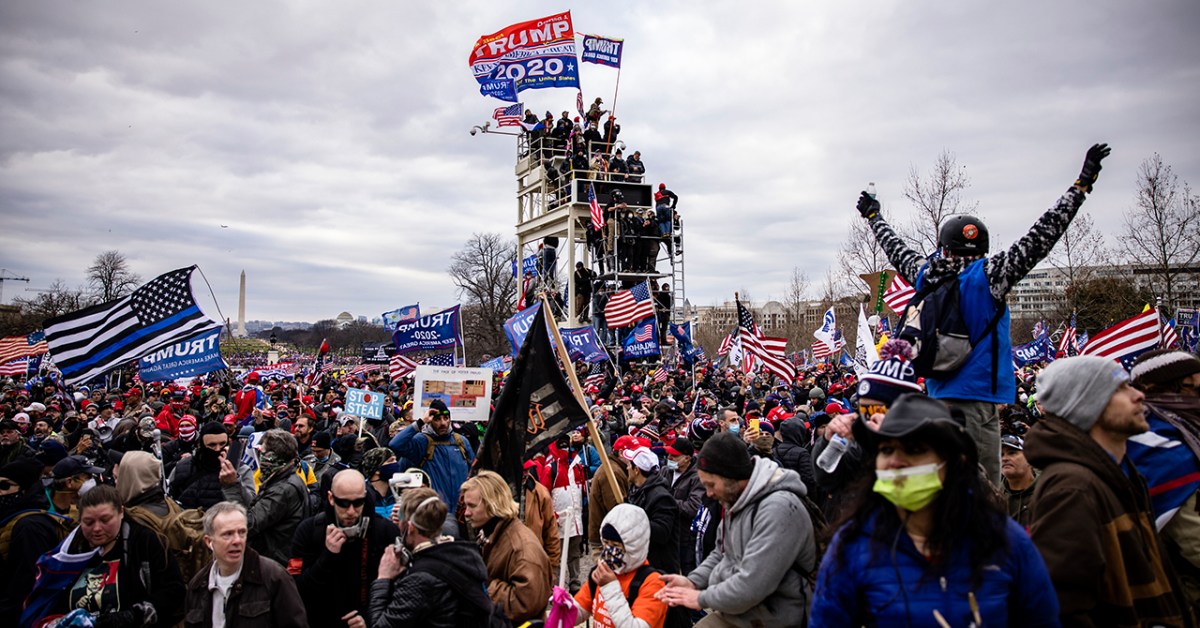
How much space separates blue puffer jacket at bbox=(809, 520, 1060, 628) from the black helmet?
2.20m

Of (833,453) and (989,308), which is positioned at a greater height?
(989,308)

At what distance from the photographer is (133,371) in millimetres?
26641

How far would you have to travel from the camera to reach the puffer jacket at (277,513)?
5.45m

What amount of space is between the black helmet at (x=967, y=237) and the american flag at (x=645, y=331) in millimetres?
15790

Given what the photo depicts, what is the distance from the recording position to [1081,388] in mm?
2760

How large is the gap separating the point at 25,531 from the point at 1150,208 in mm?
24346

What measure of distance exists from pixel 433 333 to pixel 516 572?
9784 millimetres

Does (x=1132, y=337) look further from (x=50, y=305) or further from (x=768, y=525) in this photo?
(x=50, y=305)

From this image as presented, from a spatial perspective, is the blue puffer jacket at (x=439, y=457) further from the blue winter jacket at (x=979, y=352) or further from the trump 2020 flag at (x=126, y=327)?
the blue winter jacket at (x=979, y=352)

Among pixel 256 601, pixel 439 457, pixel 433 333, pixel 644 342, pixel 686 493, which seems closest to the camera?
pixel 256 601

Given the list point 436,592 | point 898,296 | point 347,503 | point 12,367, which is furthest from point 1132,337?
point 12,367

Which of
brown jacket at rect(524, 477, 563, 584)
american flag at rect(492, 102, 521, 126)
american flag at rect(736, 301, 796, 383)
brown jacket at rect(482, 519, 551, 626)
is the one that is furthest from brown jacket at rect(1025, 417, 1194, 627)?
american flag at rect(492, 102, 521, 126)

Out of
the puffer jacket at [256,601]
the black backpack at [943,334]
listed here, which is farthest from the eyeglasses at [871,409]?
the puffer jacket at [256,601]

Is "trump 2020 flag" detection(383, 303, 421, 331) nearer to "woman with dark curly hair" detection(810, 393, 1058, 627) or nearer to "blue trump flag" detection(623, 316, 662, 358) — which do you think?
"blue trump flag" detection(623, 316, 662, 358)
